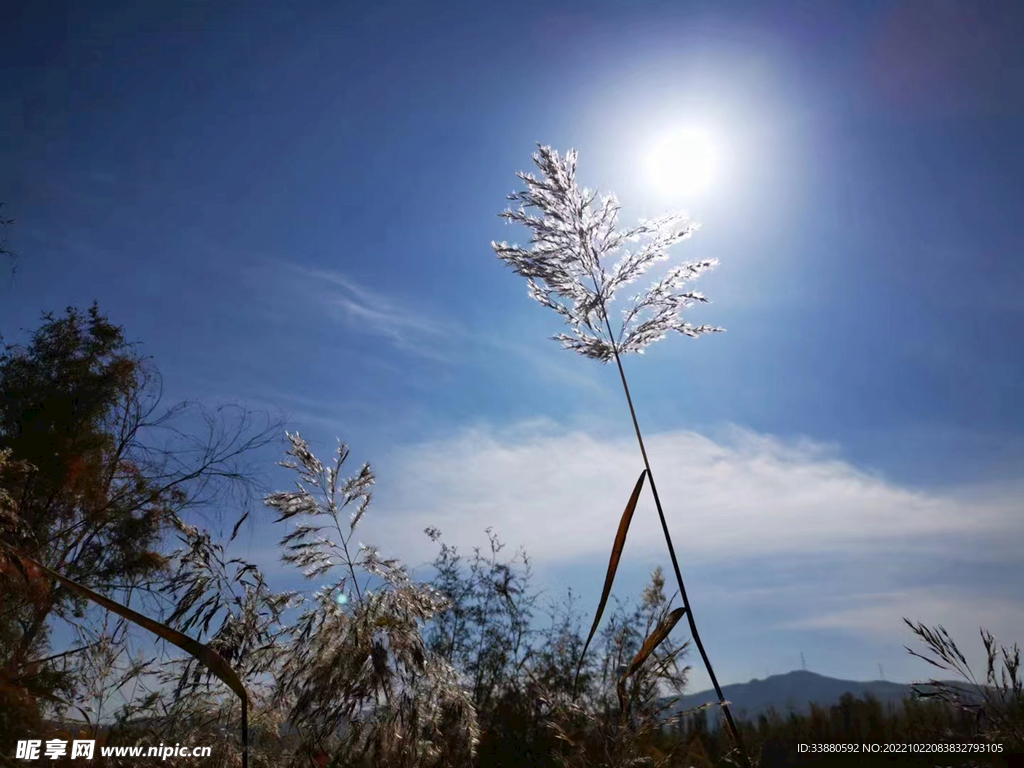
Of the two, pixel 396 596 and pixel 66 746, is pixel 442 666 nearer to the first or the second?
pixel 396 596

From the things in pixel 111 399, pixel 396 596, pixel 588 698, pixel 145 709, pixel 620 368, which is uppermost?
pixel 111 399

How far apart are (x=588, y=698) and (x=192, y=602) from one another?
648 cm

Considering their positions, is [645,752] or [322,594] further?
[645,752]

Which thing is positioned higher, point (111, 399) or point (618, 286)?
point (111, 399)

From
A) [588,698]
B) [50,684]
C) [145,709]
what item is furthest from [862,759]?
[50,684]

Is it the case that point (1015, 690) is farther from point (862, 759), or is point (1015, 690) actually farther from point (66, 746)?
point (862, 759)

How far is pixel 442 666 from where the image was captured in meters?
2.59

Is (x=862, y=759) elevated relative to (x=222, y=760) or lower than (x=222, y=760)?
lower

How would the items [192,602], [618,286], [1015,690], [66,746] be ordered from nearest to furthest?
[1015,690]
[192,602]
[66,746]
[618,286]

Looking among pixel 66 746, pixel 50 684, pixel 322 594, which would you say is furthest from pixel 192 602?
pixel 50 684

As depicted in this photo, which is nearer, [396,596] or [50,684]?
[396,596]

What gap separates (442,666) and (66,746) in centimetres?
209

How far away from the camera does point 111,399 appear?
304 inches

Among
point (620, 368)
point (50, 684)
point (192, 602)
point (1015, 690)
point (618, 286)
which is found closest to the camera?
point (1015, 690)
